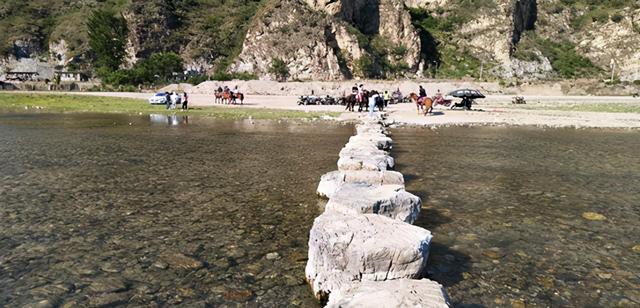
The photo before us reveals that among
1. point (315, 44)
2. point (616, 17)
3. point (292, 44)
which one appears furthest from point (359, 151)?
point (616, 17)

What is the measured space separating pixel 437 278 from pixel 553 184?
7015mm

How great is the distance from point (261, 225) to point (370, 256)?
10.3 feet

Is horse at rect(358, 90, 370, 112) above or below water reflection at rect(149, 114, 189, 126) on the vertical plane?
above

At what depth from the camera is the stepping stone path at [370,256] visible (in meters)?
3.60

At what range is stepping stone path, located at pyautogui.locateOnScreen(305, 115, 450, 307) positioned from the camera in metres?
3.60

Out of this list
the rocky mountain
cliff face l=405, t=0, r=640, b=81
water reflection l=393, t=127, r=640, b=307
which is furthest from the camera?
cliff face l=405, t=0, r=640, b=81

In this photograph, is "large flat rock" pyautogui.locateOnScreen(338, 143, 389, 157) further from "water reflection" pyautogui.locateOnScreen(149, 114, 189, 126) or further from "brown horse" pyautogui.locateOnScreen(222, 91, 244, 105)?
"brown horse" pyautogui.locateOnScreen(222, 91, 244, 105)

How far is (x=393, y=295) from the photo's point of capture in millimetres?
3547

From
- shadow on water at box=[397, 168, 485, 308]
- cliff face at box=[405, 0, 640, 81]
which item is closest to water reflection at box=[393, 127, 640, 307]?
shadow on water at box=[397, 168, 485, 308]

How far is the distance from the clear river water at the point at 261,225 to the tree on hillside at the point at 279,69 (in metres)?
107

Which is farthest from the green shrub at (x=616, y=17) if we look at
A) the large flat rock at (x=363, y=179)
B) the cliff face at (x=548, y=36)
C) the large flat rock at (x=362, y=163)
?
the large flat rock at (x=363, y=179)

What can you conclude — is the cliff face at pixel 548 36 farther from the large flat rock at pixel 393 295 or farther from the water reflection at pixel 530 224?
the large flat rock at pixel 393 295

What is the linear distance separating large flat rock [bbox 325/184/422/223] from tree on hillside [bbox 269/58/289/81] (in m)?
A: 115

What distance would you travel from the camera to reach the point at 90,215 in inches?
299
